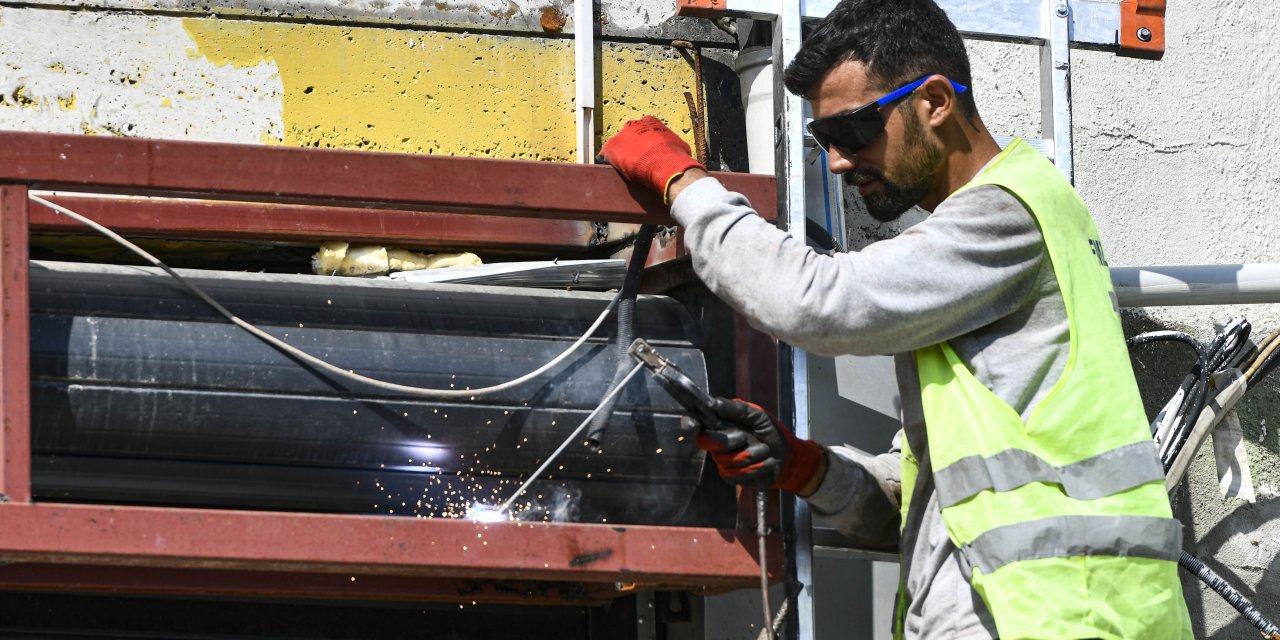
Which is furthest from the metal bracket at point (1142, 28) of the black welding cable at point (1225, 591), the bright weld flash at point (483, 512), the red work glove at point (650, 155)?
the bright weld flash at point (483, 512)

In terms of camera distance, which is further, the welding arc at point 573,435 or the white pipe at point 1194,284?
the white pipe at point 1194,284

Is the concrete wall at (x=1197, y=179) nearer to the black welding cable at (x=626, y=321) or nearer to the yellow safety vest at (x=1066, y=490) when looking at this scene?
the black welding cable at (x=626, y=321)

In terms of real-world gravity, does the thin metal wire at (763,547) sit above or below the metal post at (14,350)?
below

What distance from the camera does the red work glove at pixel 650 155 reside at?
2.52 meters

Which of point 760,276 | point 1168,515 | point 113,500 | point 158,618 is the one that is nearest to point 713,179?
point 760,276

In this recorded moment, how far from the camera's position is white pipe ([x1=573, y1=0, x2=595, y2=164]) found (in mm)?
3594

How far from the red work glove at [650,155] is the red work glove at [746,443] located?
388 millimetres

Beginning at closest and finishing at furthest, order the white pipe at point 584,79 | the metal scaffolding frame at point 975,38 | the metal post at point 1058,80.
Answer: the metal scaffolding frame at point 975,38 < the metal post at point 1058,80 < the white pipe at point 584,79

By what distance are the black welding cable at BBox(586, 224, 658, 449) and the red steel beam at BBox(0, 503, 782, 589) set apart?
0.20 meters

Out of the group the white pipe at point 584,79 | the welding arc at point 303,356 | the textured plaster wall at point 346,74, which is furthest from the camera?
the white pipe at point 584,79

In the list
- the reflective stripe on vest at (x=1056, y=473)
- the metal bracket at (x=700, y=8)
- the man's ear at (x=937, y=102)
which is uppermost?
the metal bracket at (x=700, y=8)

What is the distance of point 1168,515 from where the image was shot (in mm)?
2252

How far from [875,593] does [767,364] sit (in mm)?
788

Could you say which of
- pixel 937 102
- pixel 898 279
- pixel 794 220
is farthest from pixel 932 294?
pixel 794 220
